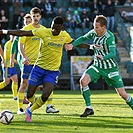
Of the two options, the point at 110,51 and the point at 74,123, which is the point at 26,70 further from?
the point at 74,123

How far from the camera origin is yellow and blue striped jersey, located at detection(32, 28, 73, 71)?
39.0 ft

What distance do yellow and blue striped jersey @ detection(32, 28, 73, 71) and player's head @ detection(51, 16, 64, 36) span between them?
0.10 meters

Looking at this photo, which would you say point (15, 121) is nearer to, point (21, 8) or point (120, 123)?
point (120, 123)

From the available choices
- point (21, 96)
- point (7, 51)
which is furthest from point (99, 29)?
point (7, 51)

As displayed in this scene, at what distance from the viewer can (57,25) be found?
11.8 m

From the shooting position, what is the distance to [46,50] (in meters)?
12.0

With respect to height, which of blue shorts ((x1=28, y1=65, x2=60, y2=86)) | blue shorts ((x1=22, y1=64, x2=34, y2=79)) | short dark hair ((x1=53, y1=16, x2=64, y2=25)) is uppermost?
short dark hair ((x1=53, y1=16, x2=64, y2=25))

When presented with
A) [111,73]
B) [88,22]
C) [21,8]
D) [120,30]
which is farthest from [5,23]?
[111,73]

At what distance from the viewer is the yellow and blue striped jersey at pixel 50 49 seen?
1190 centimetres

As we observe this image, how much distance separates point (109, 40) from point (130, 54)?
18300mm

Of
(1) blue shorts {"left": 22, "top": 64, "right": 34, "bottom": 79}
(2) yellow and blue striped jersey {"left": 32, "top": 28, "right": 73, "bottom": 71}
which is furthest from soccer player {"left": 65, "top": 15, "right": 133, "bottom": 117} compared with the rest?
(1) blue shorts {"left": 22, "top": 64, "right": 34, "bottom": 79}

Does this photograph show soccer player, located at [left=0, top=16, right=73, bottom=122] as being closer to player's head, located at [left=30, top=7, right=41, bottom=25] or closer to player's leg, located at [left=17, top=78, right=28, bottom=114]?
player's leg, located at [left=17, top=78, right=28, bottom=114]

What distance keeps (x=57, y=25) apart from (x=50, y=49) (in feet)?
1.92

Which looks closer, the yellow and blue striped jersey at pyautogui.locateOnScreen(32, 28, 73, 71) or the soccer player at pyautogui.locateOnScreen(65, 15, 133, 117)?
the yellow and blue striped jersey at pyautogui.locateOnScreen(32, 28, 73, 71)
